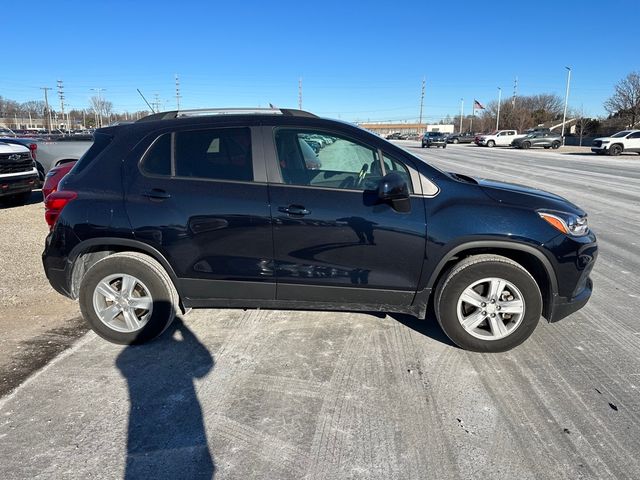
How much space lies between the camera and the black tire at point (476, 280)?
337cm

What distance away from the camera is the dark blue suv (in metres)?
3.35

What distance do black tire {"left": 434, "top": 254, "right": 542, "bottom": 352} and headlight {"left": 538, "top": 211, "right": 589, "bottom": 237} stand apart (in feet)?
1.37

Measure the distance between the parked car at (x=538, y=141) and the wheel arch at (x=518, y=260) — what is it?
46.5 m

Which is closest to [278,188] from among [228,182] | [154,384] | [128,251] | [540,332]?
[228,182]

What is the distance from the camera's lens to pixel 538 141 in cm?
4488

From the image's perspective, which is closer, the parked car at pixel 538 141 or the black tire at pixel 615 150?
the black tire at pixel 615 150

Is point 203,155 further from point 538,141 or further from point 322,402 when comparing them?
point 538,141

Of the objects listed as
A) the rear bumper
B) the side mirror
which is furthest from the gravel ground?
the side mirror

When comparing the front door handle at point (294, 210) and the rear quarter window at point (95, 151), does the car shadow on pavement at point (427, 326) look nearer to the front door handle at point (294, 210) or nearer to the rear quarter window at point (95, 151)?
the front door handle at point (294, 210)

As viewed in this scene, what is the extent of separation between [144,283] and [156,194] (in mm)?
734

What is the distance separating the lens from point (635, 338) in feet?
12.4

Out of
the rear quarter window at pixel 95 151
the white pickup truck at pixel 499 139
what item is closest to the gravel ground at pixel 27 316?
the rear quarter window at pixel 95 151

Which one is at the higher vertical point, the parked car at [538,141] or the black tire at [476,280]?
the parked car at [538,141]

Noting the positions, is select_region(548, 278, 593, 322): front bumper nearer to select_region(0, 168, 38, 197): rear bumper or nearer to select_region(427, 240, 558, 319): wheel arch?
select_region(427, 240, 558, 319): wheel arch
